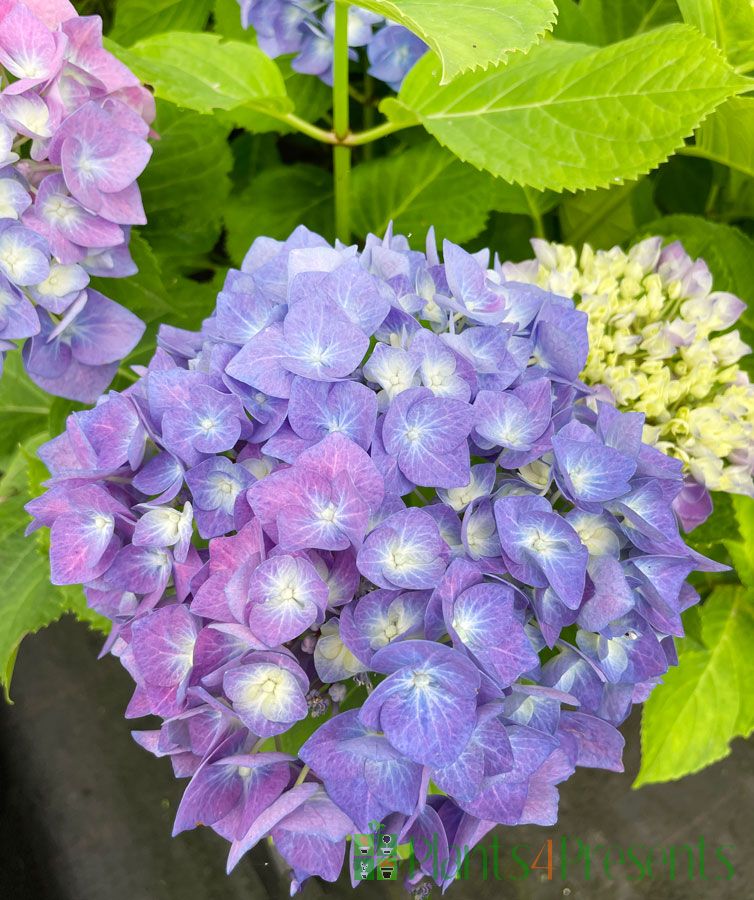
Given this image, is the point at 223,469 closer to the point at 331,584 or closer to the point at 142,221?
the point at 331,584

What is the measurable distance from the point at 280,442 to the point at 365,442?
0.13 ft

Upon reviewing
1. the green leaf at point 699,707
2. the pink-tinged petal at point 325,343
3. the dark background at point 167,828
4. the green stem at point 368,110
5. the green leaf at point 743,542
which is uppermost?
the pink-tinged petal at point 325,343

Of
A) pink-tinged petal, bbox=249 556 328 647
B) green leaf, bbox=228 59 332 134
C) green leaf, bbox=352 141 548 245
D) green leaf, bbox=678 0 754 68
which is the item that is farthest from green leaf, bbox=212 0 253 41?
pink-tinged petal, bbox=249 556 328 647

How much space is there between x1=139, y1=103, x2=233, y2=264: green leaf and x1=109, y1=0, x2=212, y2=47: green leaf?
112mm

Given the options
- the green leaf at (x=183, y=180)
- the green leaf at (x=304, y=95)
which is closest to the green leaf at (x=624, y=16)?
the green leaf at (x=304, y=95)

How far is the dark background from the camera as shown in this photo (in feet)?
2.37

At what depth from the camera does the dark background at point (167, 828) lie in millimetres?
723

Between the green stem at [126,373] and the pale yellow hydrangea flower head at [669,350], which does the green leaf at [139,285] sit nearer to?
the green stem at [126,373]

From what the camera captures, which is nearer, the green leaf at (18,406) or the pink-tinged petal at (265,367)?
the pink-tinged petal at (265,367)

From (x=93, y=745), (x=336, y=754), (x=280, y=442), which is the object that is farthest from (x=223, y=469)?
(x=93, y=745)

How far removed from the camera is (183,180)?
748mm

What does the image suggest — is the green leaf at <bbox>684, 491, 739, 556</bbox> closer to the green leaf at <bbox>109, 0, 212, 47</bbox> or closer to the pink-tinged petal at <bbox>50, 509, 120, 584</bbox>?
the pink-tinged petal at <bbox>50, 509, 120, 584</bbox>

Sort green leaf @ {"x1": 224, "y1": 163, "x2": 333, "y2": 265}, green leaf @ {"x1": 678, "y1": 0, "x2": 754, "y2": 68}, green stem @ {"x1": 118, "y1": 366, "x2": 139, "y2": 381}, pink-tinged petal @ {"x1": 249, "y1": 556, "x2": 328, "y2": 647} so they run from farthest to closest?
green leaf @ {"x1": 224, "y1": 163, "x2": 333, "y2": 265}, green stem @ {"x1": 118, "y1": 366, "x2": 139, "y2": 381}, green leaf @ {"x1": 678, "y1": 0, "x2": 754, "y2": 68}, pink-tinged petal @ {"x1": 249, "y1": 556, "x2": 328, "y2": 647}

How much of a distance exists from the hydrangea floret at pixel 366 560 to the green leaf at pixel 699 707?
268mm
